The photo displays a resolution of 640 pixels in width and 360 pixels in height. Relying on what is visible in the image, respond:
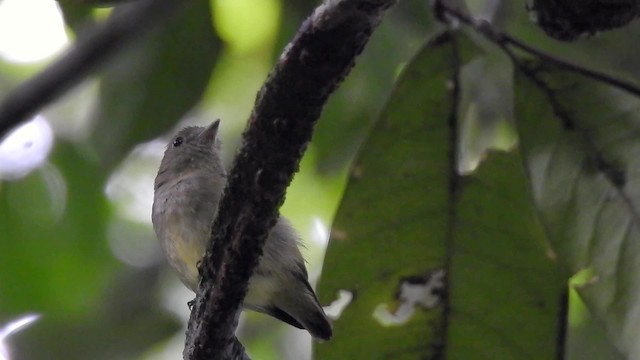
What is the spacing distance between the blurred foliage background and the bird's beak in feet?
0.30

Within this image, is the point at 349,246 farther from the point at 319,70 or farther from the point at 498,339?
the point at 319,70

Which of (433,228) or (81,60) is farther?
(81,60)

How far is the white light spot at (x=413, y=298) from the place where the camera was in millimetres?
2629

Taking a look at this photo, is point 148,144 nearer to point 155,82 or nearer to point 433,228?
point 155,82

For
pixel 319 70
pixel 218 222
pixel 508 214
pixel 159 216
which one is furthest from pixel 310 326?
pixel 319 70

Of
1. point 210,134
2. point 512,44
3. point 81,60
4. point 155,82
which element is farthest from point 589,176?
point 210,134

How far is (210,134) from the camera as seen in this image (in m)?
4.43

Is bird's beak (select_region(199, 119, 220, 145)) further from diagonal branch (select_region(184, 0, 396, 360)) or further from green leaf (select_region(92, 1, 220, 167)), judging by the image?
diagonal branch (select_region(184, 0, 396, 360))

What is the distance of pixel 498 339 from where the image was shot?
2.63m

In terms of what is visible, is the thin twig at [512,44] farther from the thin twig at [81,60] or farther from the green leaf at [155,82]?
the green leaf at [155,82]

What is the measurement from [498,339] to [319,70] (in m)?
1.23

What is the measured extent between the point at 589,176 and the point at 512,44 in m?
0.38

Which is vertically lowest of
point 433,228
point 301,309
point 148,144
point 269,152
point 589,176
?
point 589,176

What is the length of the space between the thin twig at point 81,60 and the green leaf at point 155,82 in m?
0.37
